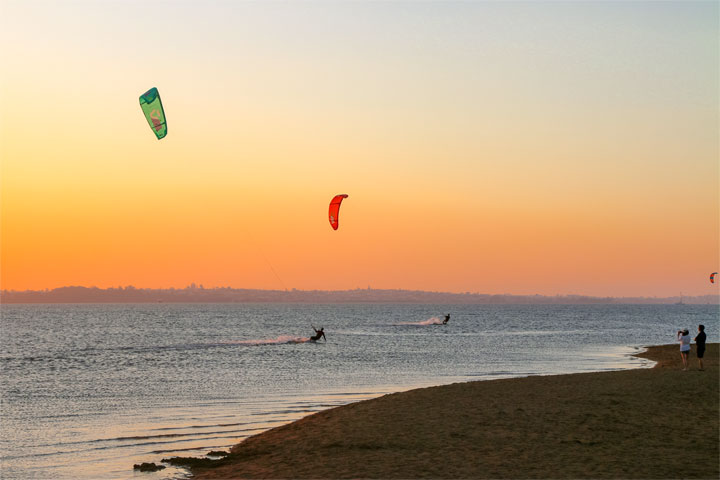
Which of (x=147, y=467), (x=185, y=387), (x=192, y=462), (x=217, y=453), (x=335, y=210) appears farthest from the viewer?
(x=335, y=210)

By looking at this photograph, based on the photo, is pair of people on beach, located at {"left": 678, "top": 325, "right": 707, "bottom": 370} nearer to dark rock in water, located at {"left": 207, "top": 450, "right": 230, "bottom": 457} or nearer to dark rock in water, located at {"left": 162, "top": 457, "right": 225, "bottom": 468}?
dark rock in water, located at {"left": 207, "top": 450, "right": 230, "bottom": 457}

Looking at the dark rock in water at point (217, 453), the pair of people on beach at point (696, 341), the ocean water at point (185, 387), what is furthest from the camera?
the pair of people on beach at point (696, 341)

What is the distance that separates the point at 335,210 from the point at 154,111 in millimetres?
11028

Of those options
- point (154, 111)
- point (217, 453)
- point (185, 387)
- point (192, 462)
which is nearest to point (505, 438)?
point (217, 453)

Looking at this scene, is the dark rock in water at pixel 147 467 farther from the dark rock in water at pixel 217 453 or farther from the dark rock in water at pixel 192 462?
the dark rock in water at pixel 217 453

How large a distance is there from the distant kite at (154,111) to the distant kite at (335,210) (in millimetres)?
10509

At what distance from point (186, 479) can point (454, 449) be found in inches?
181

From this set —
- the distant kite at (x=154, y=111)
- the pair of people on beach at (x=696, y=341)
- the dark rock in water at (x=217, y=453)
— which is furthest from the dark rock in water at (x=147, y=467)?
the pair of people on beach at (x=696, y=341)

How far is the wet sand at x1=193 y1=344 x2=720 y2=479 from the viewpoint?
10648 mm

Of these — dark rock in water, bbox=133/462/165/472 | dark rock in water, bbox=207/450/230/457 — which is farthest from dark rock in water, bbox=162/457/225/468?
dark rock in water, bbox=207/450/230/457

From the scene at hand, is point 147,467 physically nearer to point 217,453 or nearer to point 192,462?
point 192,462

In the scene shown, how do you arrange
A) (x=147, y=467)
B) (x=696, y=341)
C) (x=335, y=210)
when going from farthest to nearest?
(x=335, y=210) < (x=696, y=341) < (x=147, y=467)

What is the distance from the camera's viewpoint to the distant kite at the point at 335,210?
29562mm

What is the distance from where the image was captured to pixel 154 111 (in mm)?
20109
